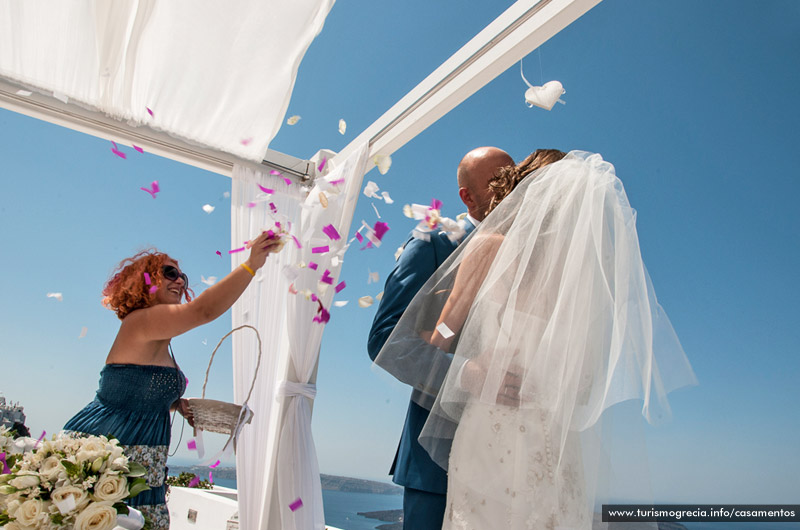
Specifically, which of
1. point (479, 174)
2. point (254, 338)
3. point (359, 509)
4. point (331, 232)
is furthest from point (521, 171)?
point (359, 509)

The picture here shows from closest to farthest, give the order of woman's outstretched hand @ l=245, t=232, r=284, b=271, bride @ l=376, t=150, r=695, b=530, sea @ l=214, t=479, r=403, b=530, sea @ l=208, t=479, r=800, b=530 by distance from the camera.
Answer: bride @ l=376, t=150, r=695, b=530 < woman's outstretched hand @ l=245, t=232, r=284, b=271 < sea @ l=214, t=479, r=403, b=530 < sea @ l=208, t=479, r=800, b=530

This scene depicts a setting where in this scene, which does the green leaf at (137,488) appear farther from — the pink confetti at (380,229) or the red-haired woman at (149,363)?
the pink confetti at (380,229)

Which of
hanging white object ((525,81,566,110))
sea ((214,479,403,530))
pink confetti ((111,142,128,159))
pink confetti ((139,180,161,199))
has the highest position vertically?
pink confetti ((111,142,128,159))

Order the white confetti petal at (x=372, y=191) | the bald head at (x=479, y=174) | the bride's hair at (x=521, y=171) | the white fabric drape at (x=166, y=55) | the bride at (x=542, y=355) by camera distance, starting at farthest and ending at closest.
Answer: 1. the white confetti petal at (x=372, y=191)
2. the white fabric drape at (x=166, y=55)
3. the bald head at (x=479, y=174)
4. the bride's hair at (x=521, y=171)
5. the bride at (x=542, y=355)

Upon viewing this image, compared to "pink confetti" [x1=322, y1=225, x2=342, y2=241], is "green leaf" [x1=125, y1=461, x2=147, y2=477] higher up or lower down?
lower down

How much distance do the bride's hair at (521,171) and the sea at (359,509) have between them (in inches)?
36.4

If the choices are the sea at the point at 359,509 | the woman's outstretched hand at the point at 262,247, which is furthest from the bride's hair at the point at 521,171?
the woman's outstretched hand at the point at 262,247

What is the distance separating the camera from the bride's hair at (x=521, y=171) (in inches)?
57.0

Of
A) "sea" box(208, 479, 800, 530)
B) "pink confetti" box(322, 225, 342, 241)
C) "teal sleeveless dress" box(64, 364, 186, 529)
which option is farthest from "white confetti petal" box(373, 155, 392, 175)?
"sea" box(208, 479, 800, 530)

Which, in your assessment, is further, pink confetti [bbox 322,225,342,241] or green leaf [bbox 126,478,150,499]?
pink confetti [bbox 322,225,342,241]

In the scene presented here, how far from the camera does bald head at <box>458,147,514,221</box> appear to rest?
5.79 ft

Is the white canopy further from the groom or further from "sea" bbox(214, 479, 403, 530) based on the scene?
the groom

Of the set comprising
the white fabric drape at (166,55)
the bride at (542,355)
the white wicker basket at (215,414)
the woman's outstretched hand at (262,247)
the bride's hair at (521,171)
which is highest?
the white fabric drape at (166,55)

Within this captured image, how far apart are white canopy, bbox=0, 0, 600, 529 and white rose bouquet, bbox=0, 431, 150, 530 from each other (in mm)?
1942
